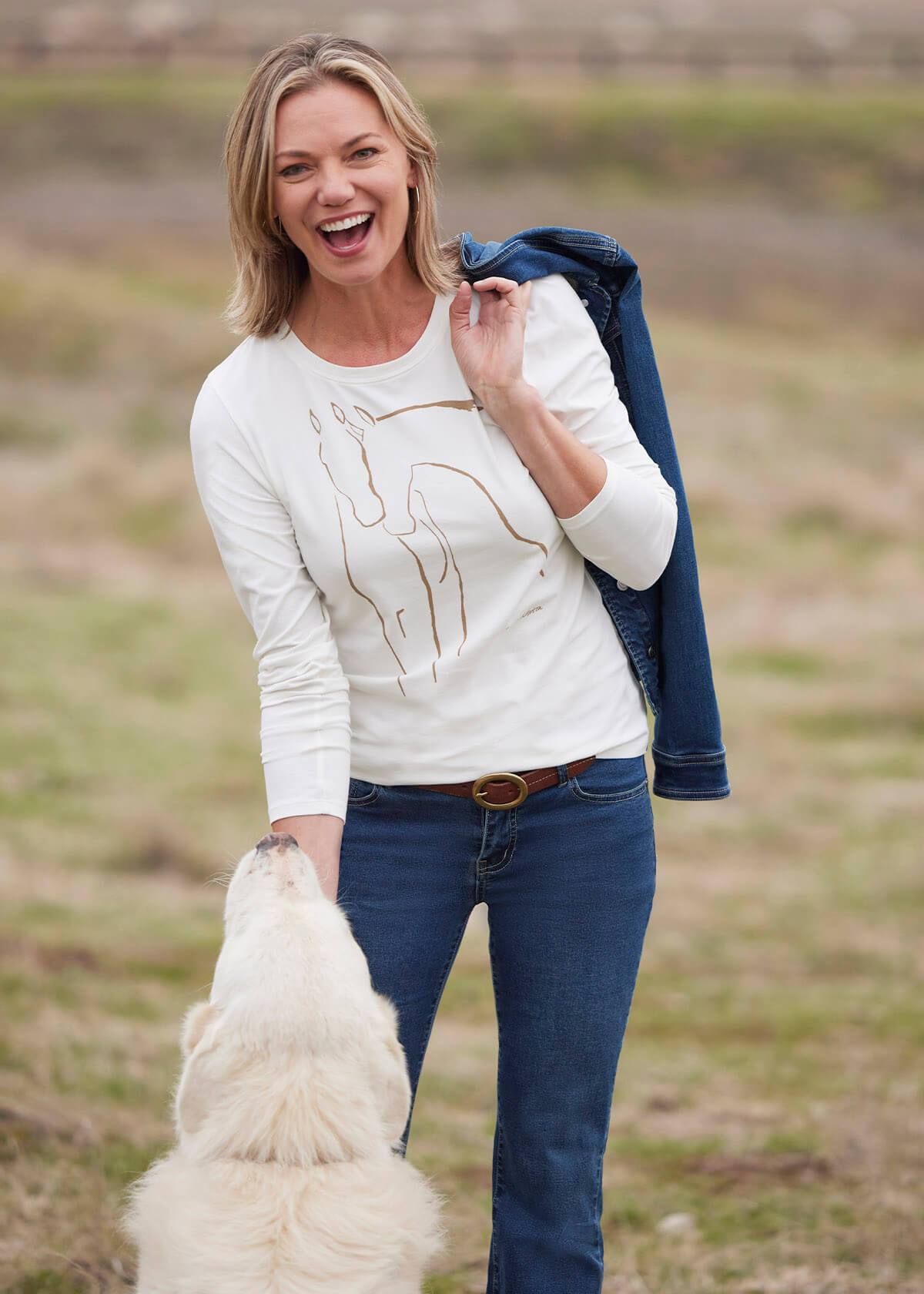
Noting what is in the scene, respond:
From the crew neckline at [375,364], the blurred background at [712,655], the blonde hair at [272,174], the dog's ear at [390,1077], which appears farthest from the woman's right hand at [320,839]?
the blonde hair at [272,174]

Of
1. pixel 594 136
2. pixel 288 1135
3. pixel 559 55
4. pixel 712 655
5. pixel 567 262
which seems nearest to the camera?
pixel 288 1135

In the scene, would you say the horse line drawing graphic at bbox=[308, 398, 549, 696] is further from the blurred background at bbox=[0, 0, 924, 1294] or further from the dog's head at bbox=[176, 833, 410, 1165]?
the blurred background at bbox=[0, 0, 924, 1294]

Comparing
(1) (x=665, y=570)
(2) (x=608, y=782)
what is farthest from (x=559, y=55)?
(2) (x=608, y=782)

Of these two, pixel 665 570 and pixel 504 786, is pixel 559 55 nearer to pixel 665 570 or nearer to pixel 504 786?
pixel 665 570

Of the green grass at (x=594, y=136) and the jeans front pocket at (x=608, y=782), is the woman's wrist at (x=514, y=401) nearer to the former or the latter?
the jeans front pocket at (x=608, y=782)

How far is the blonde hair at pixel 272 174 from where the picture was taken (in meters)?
2.10

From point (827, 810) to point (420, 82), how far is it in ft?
72.2

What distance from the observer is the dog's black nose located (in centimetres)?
217

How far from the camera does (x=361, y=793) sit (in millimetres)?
2342

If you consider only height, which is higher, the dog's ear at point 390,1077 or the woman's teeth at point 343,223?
the woman's teeth at point 343,223

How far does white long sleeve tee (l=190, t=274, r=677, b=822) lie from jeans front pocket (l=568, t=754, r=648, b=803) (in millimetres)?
30

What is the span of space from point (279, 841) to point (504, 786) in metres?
0.40

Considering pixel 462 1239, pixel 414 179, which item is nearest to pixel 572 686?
pixel 414 179

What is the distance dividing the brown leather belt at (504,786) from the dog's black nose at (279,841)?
268 mm
